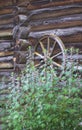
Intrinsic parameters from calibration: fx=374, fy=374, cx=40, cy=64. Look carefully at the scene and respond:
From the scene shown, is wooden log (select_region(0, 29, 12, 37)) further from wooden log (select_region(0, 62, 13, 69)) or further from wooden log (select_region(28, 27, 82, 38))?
wooden log (select_region(28, 27, 82, 38))

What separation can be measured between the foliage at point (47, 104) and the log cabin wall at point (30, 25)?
4.86 feet

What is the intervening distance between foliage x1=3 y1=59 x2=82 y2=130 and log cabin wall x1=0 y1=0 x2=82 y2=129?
58.3 inches

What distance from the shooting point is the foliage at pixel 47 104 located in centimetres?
444

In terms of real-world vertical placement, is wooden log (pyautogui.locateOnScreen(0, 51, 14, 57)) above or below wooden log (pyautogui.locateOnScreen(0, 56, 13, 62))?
above

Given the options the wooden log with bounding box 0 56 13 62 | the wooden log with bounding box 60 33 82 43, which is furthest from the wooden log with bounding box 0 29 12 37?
the wooden log with bounding box 60 33 82 43

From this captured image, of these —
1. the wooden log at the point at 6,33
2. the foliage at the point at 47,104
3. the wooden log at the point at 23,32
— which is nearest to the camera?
the foliage at the point at 47,104

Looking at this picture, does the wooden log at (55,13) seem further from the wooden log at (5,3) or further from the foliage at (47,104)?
the foliage at (47,104)

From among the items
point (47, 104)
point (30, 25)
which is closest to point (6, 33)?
point (30, 25)

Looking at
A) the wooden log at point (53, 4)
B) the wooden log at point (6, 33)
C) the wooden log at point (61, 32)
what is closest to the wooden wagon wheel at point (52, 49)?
the wooden log at point (61, 32)

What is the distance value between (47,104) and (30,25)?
3.24 metres

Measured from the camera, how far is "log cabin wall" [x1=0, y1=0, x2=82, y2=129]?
21.8ft

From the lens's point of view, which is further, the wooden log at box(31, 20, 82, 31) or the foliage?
the wooden log at box(31, 20, 82, 31)

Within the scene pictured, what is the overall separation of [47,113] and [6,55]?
3809mm

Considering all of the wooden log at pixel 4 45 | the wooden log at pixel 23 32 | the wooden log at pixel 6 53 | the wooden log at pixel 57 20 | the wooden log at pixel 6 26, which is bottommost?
the wooden log at pixel 6 53
